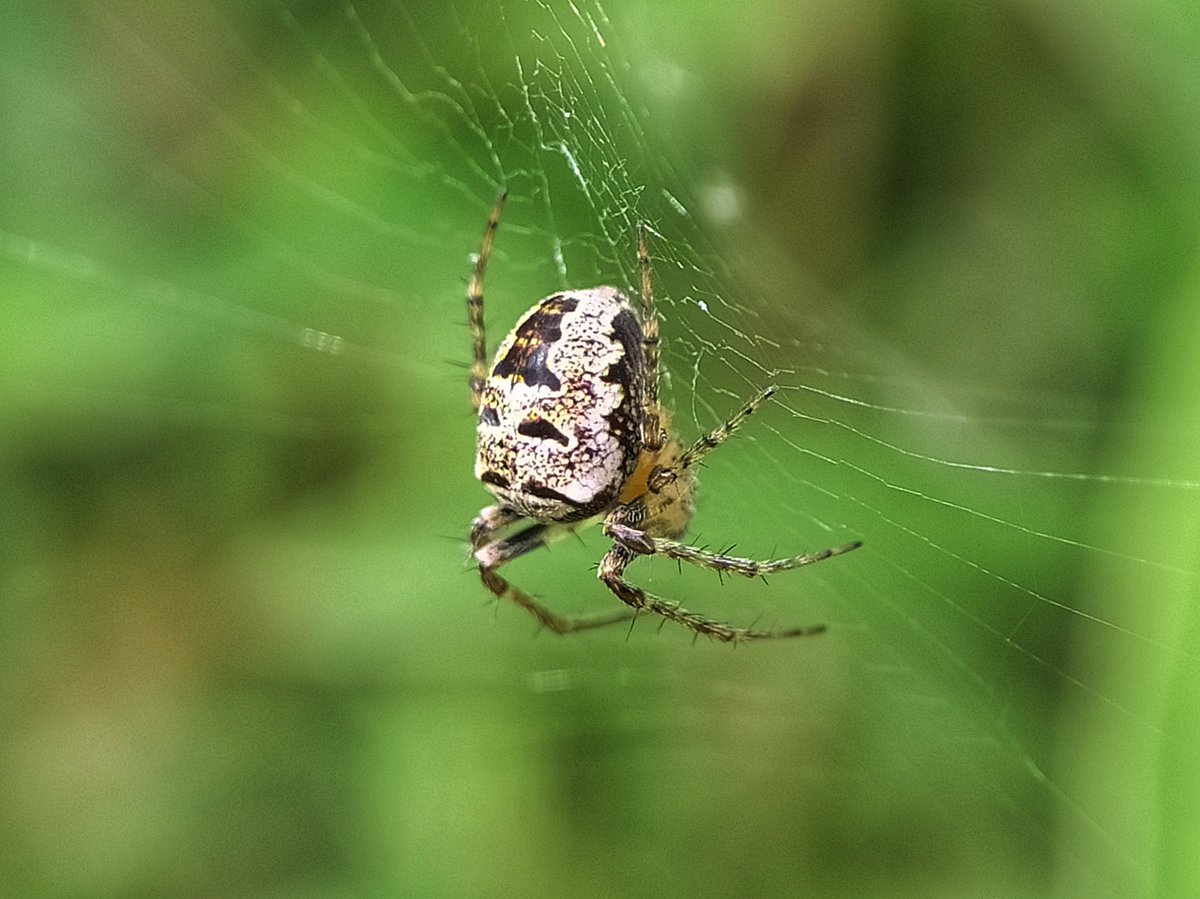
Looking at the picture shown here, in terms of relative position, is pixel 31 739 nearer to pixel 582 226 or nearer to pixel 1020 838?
pixel 582 226

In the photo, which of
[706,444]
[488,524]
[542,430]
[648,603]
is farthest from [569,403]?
[488,524]

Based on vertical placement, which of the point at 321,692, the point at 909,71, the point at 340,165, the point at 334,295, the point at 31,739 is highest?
the point at 909,71

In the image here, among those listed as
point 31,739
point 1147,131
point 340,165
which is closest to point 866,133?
point 1147,131

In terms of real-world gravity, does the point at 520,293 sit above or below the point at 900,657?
above

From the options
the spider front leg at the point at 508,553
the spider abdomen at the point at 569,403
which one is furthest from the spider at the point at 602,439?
the spider front leg at the point at 508,553

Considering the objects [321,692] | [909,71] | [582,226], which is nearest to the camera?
[582,226]

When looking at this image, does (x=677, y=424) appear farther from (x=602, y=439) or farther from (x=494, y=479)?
(x=494, y=479)
